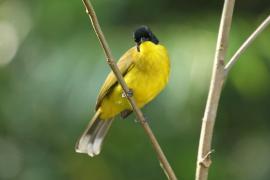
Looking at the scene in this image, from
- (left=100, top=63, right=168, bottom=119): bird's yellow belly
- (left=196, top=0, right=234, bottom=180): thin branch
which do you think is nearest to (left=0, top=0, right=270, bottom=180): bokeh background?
(left=100, top=63, right=168, bottom=119): bird's yellow belly

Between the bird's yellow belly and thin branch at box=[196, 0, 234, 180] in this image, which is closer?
thin branch at box=[196, 0, 234, 180]

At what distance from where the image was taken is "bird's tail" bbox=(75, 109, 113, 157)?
3.34 meters

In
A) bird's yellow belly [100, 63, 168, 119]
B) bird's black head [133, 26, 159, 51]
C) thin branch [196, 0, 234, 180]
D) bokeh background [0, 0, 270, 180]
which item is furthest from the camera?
bokeh background [0, 0, 270, 180]

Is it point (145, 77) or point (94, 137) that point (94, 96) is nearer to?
point (94, 137)

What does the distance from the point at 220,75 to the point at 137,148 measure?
2661 mm

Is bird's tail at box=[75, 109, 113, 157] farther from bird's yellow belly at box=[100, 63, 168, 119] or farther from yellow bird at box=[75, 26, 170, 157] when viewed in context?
bird's yellow belly at box=[100, 63, 168, 119]

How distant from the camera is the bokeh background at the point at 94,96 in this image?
4281mm

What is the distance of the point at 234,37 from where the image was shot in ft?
14.0

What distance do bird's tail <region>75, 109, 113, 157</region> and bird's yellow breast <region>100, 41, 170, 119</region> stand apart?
0.17m

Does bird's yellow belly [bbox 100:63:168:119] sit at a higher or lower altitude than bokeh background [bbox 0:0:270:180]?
higher

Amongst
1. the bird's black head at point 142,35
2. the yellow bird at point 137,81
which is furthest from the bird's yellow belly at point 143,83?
the bird's black head at point 142,35

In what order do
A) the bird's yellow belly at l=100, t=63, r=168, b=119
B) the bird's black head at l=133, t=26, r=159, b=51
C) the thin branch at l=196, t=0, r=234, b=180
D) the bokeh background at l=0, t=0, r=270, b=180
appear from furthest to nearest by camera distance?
the bokeh background at l=0, t=0, r=270, b=180 < the bird's black head at l=133, t=26, r=159, b=51 < the bird's yellow belly at l=100, t=63, r=168, b=119 < the thin branch at l=196, t=0, r=234, b=180

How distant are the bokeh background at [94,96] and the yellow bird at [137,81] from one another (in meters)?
0.76

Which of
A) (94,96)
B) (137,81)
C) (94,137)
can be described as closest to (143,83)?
(137,81)
